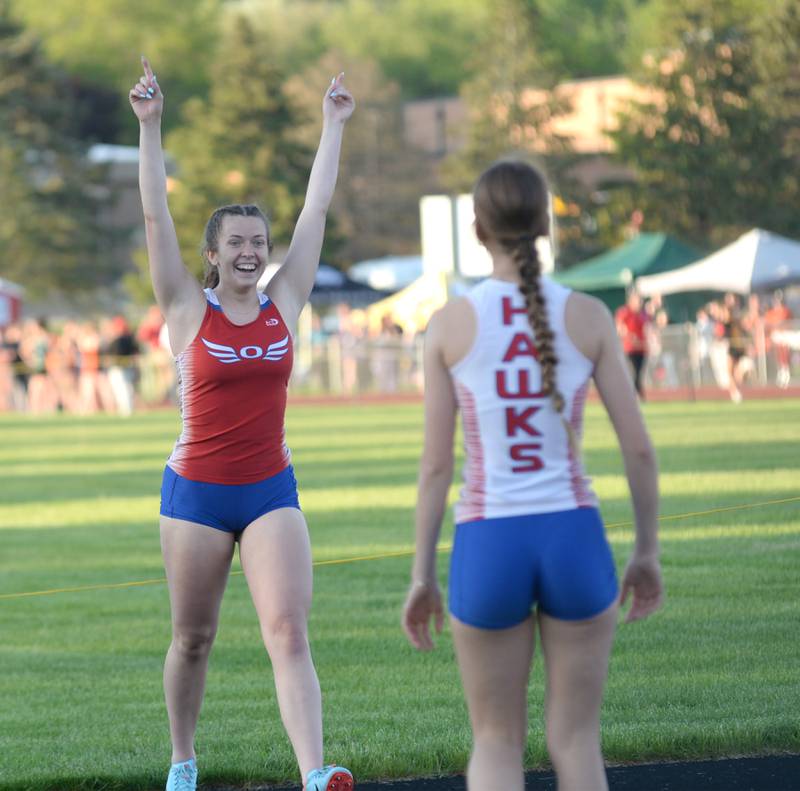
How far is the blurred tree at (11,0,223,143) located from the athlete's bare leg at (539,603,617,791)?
107m

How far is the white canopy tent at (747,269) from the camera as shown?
37750mm

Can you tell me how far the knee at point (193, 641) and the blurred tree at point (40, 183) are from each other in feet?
224

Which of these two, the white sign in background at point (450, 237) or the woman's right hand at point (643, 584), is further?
the white sign in background at point (450, 237)

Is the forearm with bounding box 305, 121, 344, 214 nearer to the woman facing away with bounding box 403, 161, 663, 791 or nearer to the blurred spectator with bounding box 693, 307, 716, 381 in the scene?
the woman facing away with bounding box 403, 161, 663, 791

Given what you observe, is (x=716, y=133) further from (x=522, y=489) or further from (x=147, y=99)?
(x=522, y=489)

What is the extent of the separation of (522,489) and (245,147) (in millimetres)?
65319

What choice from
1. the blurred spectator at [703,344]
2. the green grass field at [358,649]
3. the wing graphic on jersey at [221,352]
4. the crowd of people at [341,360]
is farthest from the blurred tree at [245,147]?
the wing graphic on jersey at [221,352]

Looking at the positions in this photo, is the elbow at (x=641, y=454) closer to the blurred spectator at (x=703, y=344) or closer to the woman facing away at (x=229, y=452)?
the woman facing away at (x=229, y=452)

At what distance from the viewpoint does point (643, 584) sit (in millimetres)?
4312

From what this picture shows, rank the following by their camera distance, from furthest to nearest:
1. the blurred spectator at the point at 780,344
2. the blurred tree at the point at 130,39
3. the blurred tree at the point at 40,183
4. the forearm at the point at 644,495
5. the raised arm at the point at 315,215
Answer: the blurred tree at the point at 130,39 < the blurred tree at the point at 40,183 < the blurred spectator at the point at 780,344 < the raised arm at the point at 315,215 < the forearm at the point at 644,495

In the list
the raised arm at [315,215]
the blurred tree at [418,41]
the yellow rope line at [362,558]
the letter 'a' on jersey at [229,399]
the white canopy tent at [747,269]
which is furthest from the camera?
the blurred tree at [418,41]

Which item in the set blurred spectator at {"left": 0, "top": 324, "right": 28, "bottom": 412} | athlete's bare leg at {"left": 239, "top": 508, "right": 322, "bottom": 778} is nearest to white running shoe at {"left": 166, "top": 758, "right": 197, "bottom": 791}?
athlete's bare leg at {"left": 239, "top": 508, "right": 322, "bottom": 778}

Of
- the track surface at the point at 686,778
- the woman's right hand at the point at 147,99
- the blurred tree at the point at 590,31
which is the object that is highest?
the blurred tree at the point at 590,31

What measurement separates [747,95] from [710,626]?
180 feet
